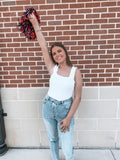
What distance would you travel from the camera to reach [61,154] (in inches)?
104

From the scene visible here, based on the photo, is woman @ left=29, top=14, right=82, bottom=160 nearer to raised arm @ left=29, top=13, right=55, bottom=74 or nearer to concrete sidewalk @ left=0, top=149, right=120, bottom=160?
raised arm @ left=29, top=13, right=55, bottom=74

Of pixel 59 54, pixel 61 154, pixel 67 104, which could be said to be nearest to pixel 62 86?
pixel 67 104

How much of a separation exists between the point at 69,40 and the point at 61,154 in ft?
6.12

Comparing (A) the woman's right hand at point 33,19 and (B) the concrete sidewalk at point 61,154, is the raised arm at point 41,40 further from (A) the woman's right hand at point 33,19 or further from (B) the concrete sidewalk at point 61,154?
(B) the concrete sidewalk at point 61,154

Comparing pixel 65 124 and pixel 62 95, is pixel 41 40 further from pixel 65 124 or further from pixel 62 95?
pixel 65 124

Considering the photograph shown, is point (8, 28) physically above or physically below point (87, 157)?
above

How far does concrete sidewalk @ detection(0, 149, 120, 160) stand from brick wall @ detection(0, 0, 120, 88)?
46.0 inches

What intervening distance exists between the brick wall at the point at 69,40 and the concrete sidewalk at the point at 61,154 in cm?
117

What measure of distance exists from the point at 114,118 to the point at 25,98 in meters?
1.53

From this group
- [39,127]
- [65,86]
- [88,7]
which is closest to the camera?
[65,86]

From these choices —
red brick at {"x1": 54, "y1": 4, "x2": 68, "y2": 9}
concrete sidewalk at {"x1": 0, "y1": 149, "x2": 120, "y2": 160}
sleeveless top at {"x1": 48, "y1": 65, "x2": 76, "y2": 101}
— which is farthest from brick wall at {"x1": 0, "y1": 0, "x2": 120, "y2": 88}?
concrete sidewalk at {"x1": 0, "y1": 149, "x2": 120, "y2": 160}

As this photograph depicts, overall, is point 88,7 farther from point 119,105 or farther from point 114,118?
A: point 114,118

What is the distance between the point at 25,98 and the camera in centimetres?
265

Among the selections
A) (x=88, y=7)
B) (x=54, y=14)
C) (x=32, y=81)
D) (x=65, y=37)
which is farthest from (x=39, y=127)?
(x=88, y=7)
